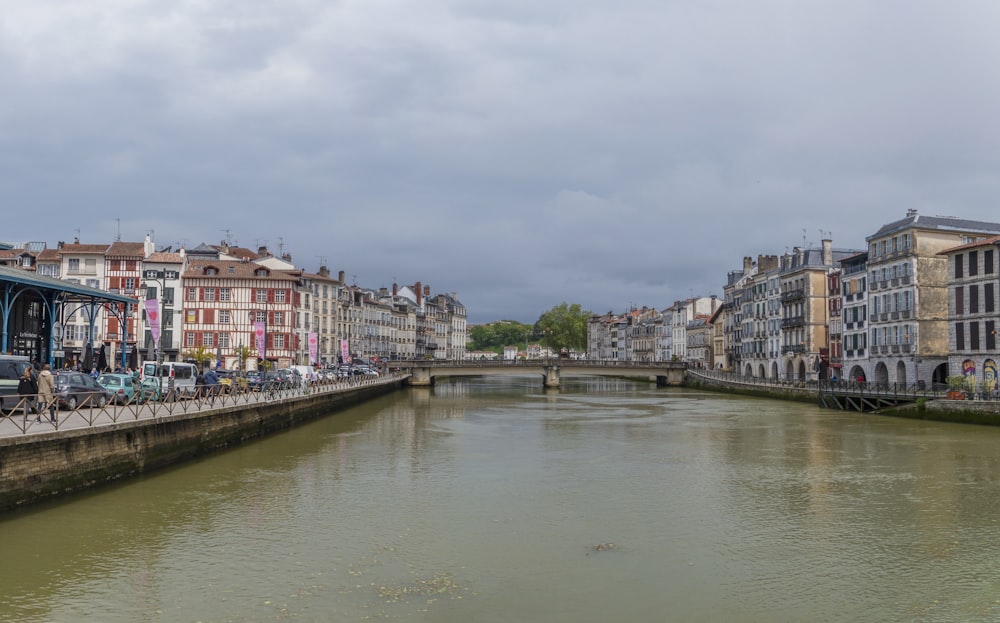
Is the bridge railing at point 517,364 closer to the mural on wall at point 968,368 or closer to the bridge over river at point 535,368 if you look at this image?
the bridge over river at point 535,368

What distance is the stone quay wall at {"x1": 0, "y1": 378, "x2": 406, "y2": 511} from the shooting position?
55.2ft

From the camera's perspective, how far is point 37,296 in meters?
39.8

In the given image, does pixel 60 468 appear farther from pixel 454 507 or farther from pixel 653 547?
pixel 653 547

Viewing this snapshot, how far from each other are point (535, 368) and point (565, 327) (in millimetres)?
63010

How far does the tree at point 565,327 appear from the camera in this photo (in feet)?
507

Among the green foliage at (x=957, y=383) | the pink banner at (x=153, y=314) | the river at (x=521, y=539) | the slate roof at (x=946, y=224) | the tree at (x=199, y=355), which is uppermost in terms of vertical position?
the slate roof at (x=946, y=224)

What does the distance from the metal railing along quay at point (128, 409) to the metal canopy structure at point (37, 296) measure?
7.36 m

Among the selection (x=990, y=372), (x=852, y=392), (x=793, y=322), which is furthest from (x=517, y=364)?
(x=990, y=372)

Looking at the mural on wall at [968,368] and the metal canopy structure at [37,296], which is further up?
the metal canopy structure at [37,296]

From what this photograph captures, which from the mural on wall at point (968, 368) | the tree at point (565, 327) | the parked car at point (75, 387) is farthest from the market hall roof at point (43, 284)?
the tree at point (565, 327)

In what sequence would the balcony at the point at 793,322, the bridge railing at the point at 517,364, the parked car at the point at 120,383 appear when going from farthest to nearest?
the bridge railing at the point at 517,364
the balcony at the point at 793,322
the parked car at the point at 120,383

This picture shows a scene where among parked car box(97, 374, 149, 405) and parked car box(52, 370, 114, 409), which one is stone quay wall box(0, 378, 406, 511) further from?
parked car box(97, 374, 149, 405)

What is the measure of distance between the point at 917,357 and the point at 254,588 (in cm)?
5558

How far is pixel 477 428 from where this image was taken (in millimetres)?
41969
